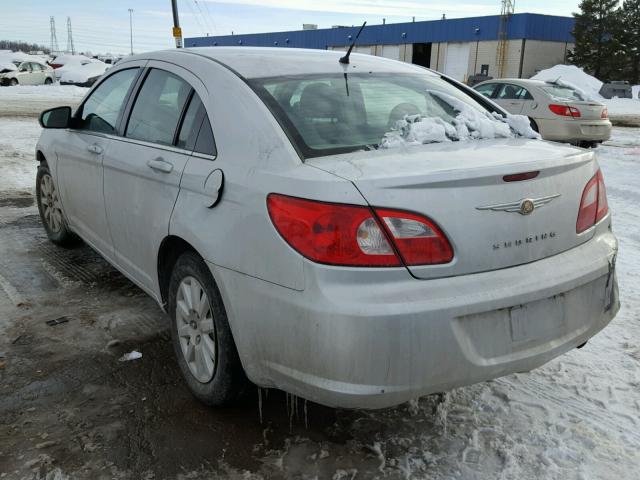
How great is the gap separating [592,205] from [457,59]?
1936 inches

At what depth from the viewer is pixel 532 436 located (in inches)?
107

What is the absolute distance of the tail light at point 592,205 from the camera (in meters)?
2.65

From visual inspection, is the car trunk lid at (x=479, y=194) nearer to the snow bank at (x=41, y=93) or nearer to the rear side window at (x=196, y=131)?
the rear side window at (x=196, y=131)

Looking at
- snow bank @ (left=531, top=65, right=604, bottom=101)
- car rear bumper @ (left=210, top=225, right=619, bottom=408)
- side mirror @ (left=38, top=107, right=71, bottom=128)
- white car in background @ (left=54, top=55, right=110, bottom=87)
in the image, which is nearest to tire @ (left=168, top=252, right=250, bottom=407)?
car rear bumper @ (left=210, top=225, right=619, bottom=408)

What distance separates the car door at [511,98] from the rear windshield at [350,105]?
10.3m

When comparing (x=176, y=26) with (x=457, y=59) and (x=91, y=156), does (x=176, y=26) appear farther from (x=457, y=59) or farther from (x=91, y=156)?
(x=457, y=59)

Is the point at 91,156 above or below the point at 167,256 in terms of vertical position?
above

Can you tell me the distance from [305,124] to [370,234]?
0.75m

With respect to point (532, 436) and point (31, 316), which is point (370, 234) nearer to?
point (532, 436)

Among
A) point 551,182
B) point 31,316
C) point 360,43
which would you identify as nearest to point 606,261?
point 551,182

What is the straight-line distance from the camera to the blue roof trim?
4465cm

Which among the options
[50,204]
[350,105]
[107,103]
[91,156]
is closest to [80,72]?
[50,204]

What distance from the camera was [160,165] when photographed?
309 centimetres

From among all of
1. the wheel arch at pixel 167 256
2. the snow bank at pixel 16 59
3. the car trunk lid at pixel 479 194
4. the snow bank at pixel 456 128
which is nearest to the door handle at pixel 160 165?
the wheel arch at pixel 167 256
